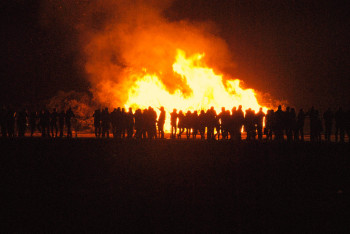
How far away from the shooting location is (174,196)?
573 cm

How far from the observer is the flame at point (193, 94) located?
98.1 feet

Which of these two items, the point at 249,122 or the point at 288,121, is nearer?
the point at 288,121

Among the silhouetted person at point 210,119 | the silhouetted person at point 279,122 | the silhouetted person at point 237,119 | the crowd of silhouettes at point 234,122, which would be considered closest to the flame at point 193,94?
the crowd of silhouettes at point 234,122

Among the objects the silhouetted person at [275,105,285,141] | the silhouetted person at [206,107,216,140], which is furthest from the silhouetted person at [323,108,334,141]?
the silhouetted person at [206,107,216,140]

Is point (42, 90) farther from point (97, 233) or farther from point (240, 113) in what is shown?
point (97, 233)

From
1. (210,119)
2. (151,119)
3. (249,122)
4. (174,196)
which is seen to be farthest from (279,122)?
(174,196)

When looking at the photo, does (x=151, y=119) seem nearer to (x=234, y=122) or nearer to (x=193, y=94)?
(x=234, y=122)

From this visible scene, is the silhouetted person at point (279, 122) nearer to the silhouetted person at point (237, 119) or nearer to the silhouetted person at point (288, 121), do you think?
the silhouetted person at point (288, 121)

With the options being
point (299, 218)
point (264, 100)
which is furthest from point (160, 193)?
point (264, 100)

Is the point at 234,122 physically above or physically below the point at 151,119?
below

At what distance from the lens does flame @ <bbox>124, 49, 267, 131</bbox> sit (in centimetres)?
2991

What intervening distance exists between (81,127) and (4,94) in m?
16.9

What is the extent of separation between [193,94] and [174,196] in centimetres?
2505

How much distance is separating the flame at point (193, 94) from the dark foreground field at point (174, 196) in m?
20.6
